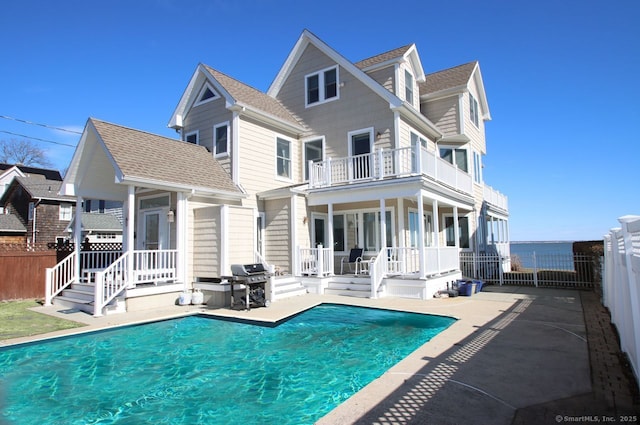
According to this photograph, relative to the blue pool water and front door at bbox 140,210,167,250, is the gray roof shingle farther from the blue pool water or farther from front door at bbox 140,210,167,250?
the blue pool water

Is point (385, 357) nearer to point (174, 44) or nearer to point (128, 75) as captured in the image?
point (174, 44)

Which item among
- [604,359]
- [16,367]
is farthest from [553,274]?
[16,367]

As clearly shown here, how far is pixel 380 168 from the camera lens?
43.0 feet

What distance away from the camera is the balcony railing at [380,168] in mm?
13055

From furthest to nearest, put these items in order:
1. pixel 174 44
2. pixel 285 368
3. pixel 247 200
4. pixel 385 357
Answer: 1. pixel 174 44
2. pixel 247 200
3. pixel 385 357
4. pixel 285 368

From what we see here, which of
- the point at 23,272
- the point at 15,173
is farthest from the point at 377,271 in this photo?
the point at 15,173

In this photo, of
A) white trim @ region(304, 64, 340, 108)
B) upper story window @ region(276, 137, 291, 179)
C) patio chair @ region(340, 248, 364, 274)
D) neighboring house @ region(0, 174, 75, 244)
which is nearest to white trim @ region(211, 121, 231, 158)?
upper story window @ region(276, 137, 291, 179)

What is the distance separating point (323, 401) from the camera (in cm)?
482

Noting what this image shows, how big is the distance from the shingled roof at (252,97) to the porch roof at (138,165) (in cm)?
300

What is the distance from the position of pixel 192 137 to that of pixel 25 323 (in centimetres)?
953

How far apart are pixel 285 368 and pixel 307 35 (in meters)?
15.4

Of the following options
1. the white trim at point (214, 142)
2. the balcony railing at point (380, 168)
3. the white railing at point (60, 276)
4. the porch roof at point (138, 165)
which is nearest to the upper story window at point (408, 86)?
the balcony railing at point (380, 168)

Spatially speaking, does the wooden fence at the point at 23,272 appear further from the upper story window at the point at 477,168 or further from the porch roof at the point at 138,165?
the upper story window at the point at 477,168

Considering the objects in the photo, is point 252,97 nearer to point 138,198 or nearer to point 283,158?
point 283,158
